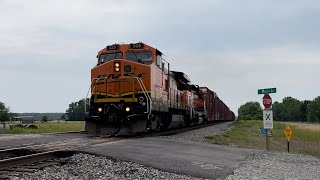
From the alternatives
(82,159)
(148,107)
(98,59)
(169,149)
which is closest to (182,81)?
(98,59)

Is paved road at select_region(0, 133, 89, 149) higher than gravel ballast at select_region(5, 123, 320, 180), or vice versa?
paved road at select_region(0, 133, 89, 149)

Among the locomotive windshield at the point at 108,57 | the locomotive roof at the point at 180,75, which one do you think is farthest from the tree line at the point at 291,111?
the locomotive windshield at the point at 108,57

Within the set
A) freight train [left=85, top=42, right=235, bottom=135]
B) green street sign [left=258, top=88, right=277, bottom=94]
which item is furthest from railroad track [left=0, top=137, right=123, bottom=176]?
green street sign [left=258, top=88, right=277, bottom=94]

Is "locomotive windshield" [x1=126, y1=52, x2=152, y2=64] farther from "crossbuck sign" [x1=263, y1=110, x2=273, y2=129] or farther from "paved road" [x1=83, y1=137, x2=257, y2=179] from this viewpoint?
"crossbuck sign" [x1=263, y1=110, x2=273, y2=129]

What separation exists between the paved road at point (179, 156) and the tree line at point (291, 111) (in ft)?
358

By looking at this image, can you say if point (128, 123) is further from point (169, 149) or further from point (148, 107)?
point (169, 149)

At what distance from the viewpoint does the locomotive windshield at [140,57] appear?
674 inches

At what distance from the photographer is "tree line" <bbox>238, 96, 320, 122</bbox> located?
130 meters

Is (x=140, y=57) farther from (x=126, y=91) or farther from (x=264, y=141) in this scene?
(x=264, y=141)

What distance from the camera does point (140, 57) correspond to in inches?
679

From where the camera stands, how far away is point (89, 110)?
16328 millimetres

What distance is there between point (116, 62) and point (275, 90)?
6.60 metres

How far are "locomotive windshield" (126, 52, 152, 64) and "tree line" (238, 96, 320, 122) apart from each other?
10538cm

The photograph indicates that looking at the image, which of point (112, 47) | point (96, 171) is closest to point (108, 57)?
point (112, 47)
